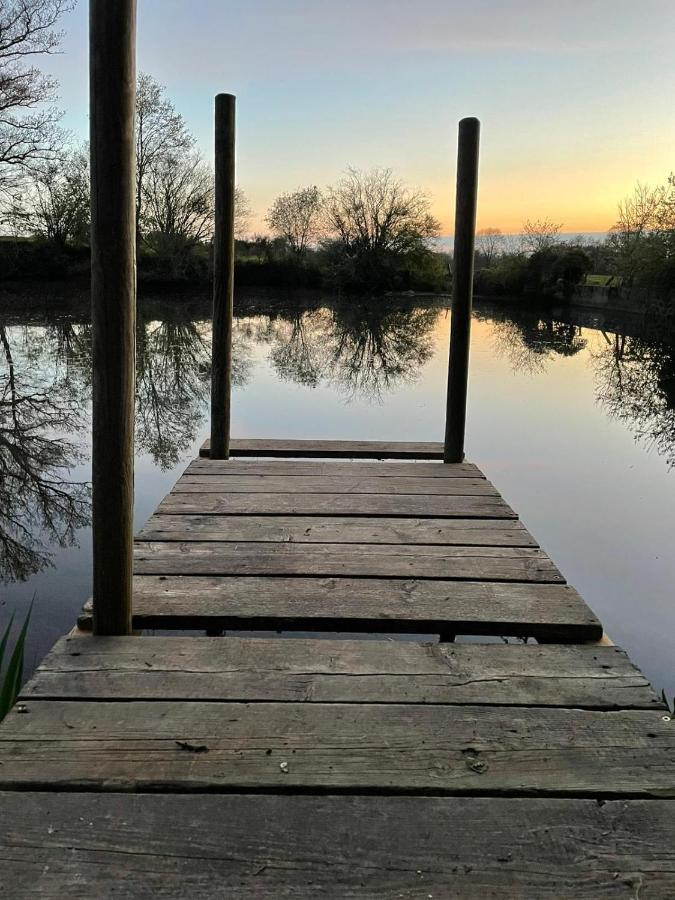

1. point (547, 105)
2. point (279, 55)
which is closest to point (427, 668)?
point (279, 55)

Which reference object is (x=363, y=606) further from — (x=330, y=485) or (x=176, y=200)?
(x=176, y=200)

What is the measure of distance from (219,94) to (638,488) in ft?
16.4

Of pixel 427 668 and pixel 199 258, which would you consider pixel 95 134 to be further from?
pixel 199 258

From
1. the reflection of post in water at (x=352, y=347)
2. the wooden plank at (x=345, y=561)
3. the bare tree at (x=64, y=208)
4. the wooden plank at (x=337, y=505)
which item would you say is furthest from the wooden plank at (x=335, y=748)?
the bare tree at (x=64, y=208)

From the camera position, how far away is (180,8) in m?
3.42

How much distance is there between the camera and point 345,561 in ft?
7.84

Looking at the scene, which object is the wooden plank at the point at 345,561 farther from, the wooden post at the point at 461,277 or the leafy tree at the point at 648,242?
the leafy tree at the point at 648,242

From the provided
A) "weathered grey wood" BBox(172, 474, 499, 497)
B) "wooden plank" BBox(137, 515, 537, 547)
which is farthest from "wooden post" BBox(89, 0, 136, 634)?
"weathered grey wood" BBox(172, 474, 499, 497)

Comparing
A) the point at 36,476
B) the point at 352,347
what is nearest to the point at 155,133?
the point at 352,347

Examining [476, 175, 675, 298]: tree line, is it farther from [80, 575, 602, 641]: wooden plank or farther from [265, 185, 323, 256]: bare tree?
[80, 575, 602, 641]: wooden plank

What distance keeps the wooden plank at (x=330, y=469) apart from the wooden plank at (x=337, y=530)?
0.74 metres

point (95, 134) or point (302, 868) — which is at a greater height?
point (95, 134)

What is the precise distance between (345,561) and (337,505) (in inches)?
25.5

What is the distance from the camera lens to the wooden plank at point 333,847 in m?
1.08
